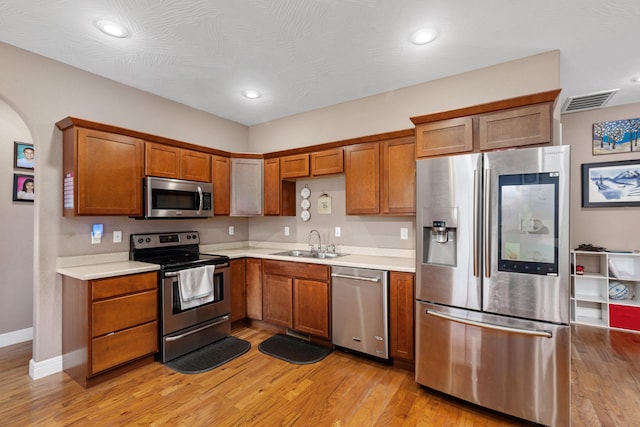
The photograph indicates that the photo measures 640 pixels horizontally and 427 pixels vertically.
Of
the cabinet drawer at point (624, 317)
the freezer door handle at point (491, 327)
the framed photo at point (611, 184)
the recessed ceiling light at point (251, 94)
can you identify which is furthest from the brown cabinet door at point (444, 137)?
the cabinet drawer at point (624, 317)

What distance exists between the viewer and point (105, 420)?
2.06m

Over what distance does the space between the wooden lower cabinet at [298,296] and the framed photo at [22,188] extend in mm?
2770

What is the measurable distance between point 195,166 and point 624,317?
219 inches

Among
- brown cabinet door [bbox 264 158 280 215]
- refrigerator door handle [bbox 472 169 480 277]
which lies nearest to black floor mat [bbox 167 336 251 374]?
brown cabinet door [bbox 264 158 280 215]

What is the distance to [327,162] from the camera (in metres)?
3.53

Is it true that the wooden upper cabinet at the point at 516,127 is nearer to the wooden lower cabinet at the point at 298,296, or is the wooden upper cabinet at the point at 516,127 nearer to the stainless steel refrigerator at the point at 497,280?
the stainless steel refrigerator at the point at 497,280

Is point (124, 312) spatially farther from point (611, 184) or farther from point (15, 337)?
point (611, 184)

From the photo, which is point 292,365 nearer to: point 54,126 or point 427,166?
point 427,166

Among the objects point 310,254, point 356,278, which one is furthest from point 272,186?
point 356,278

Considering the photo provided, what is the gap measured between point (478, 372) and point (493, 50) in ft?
8.61

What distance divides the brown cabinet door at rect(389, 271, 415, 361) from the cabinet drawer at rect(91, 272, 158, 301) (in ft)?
7.37

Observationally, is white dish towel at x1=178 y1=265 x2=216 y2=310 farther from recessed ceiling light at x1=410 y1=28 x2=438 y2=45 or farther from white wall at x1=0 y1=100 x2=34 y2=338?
recessed ceiling light at x1=410 y1=28 x2=438 y2=45

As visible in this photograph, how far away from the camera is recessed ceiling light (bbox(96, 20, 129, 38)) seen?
86.6 inches

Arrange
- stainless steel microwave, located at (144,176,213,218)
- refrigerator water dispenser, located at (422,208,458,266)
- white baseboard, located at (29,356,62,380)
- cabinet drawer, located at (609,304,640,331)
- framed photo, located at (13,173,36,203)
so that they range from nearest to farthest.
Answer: refrigerator water dispenser, located at (422,208,458,266) → white baseboard, located at (29,356,62,380) → stainless steel microwave, located at (144,176,213,218) → framed photo, located at (13,173,36,203) → cabinet drawer, located at (609,304,640,331)
